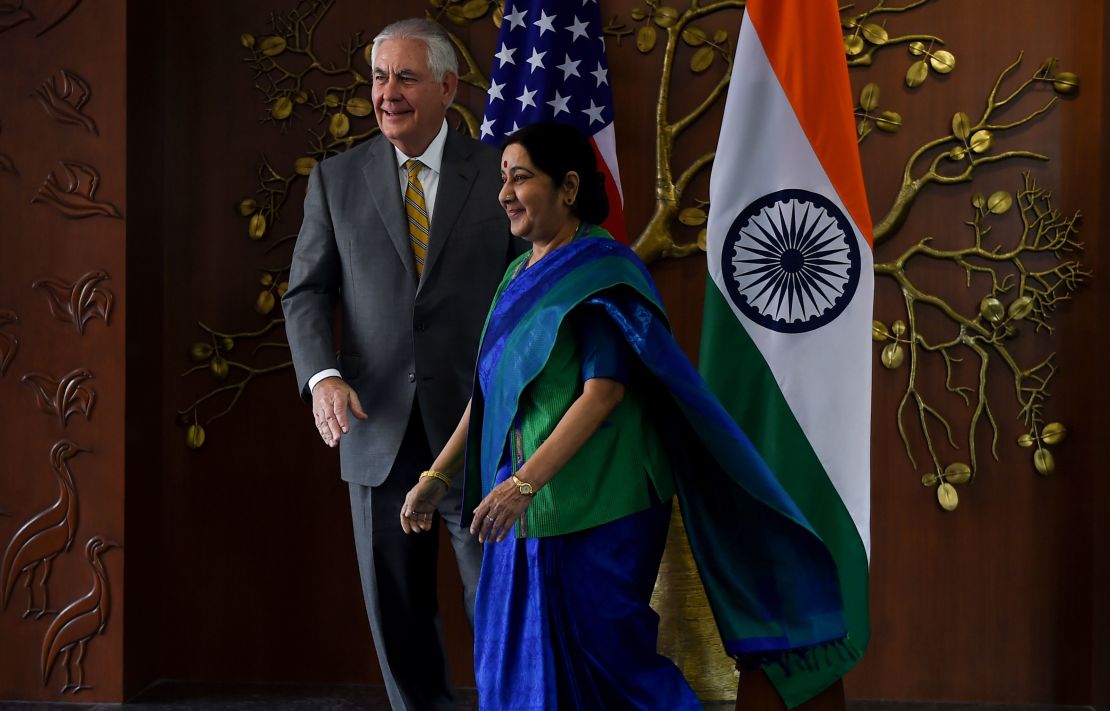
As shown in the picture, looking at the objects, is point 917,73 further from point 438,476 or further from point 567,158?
point 438,476

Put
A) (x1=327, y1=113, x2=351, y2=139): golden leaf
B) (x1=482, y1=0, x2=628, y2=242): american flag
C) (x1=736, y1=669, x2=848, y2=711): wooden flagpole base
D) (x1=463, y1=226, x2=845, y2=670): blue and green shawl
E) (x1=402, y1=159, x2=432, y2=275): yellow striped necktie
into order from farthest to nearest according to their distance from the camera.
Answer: (x1=327, y1=113, x2=351, y2=139): golden leaf < (x1=482, y1=0, x2=628, y2=242): american flag < (x1=736, y1=669, x2=848, y2=711): wooden flagpole base < (x1=402, y1=159, x2=432, y2=275): yellow striped necktie < (x1=463, y1=226, x2=845, y2=670): blue and green shawl

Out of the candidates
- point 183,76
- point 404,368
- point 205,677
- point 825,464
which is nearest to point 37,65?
point 183,76

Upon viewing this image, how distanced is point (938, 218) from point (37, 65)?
8.41ft

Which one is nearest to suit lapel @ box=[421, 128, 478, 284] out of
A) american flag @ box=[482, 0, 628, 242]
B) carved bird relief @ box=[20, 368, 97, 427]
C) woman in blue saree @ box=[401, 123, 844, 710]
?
woman in blue saree @ box=[401, 123, 844, 710]

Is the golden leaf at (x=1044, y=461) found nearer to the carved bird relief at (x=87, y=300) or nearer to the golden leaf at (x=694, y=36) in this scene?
the golden leaf at (x=694, y=36)

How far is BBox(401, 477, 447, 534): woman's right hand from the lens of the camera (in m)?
2.16

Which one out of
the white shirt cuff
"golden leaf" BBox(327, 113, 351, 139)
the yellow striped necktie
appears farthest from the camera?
"golden leaf" BBox(327, 113, 351, 139)

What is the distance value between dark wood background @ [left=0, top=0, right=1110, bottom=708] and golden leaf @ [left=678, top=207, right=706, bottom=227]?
0.05 m

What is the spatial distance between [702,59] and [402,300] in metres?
1.41

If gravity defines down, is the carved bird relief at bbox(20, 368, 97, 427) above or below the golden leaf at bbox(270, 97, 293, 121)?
below

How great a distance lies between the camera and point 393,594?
255 cm

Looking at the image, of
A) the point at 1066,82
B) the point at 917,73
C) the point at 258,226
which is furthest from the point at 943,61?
the point at 258,226

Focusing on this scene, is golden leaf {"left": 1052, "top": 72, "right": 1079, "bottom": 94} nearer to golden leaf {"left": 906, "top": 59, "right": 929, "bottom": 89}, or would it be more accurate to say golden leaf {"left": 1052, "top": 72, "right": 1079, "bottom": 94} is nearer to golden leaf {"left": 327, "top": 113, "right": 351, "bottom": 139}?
golden leaf {"left": 906, "top": 59, "right": 929, "bottom": 89}

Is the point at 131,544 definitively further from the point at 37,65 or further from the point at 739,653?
the point at 739,653
